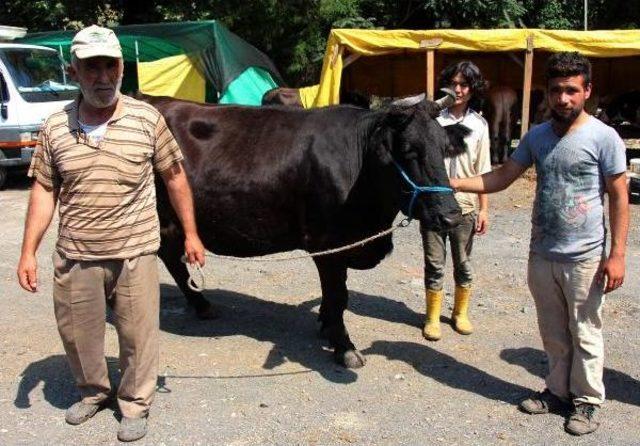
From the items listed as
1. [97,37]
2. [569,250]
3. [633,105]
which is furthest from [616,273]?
[633,105]

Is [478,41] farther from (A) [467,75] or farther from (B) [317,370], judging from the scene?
(B) [317,370]

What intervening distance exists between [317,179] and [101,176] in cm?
154

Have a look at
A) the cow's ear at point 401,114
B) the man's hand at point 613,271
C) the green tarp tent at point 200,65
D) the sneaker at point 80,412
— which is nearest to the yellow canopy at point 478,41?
the green tarp tent at point 200,65

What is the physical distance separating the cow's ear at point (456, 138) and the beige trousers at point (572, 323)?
3.58 feet

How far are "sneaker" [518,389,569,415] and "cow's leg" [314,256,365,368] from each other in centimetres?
113

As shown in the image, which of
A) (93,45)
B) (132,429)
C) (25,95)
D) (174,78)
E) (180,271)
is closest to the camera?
(93,45)

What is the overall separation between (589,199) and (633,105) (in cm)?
1385

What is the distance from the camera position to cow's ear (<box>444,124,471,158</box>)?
4.58 m

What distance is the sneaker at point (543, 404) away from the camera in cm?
383

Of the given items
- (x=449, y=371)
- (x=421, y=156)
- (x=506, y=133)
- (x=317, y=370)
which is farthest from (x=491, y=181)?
(x=506, y=133)

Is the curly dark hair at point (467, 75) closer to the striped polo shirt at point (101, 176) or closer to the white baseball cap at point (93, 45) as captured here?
the striped polo shirt at point (101, 176)

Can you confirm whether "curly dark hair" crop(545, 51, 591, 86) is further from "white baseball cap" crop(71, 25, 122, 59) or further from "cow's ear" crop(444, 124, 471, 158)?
"white baseball cap" crop(71, 25, 122, 59)

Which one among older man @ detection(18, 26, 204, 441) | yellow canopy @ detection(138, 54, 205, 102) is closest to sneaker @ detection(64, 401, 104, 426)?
older man @ detection(18, 26, 204, 441)

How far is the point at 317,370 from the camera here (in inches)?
178
